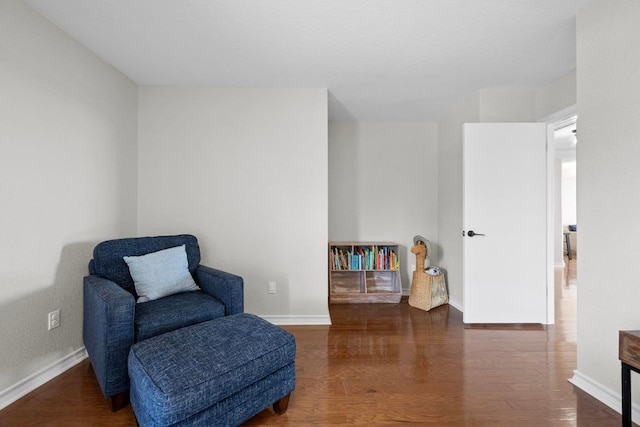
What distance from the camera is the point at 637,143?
1604mm

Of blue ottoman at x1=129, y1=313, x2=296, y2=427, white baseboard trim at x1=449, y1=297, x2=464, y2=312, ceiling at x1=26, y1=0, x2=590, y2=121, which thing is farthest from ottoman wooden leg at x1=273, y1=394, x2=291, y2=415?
white baseboard trim at x1=449, y1=297, x2=464, y2=312

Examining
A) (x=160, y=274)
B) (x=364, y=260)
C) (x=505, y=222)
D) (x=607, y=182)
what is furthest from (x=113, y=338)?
(x=505, y=222)

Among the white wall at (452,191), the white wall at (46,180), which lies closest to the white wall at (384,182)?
the white wall at (452,191)

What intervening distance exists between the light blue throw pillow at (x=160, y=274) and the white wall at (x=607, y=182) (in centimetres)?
267

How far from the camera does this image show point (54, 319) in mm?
2061

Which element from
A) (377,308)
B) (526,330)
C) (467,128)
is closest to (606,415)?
(526,330)

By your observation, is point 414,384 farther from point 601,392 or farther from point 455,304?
point 455,304

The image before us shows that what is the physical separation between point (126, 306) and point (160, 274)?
59 cm

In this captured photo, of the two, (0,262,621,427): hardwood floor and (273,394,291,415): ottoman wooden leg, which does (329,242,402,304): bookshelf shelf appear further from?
(273,394,291,415): ottoman wooden leg

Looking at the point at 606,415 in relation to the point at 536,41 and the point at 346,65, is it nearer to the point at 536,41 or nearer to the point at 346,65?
the point at 536,41

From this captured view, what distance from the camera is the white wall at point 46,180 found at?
5.78 feet

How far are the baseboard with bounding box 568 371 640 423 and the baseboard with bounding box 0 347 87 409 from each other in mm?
3345

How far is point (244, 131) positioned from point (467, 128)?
84.9 inches

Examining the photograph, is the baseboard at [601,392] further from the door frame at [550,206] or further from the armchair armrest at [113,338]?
the armchair armrest at [113,338]
